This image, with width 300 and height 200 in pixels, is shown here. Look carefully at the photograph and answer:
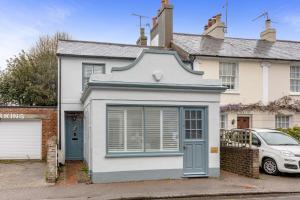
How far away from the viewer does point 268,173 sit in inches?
578

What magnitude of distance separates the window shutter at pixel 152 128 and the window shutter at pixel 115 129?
901 millimetres

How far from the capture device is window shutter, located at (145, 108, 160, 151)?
1326 cm

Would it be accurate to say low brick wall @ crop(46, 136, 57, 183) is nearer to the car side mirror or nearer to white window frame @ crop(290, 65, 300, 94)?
the car side mirror

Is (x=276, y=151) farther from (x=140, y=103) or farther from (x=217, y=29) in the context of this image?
(x=217, y=29)

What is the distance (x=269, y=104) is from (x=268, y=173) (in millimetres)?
7006

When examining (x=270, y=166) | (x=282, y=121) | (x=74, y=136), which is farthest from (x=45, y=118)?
(x=282, y=121)

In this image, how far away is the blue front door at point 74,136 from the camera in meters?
18.6

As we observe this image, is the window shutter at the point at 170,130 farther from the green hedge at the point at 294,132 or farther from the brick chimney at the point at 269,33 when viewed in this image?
the brick chimney at the point at 269,33

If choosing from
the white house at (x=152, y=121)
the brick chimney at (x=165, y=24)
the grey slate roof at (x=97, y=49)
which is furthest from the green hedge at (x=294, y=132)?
the grey slate roof at (x=97, y=49)

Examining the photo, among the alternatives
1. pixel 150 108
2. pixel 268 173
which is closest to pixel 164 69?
pixel 150 108

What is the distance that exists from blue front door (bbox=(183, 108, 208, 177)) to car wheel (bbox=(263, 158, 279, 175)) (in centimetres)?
272

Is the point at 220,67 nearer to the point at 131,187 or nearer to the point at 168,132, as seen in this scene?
the point at 168,132

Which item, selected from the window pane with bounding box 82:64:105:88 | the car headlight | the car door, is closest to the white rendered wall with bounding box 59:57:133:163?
the window pane with bounding box 82:64:105:88

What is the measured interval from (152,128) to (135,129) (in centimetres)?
62
